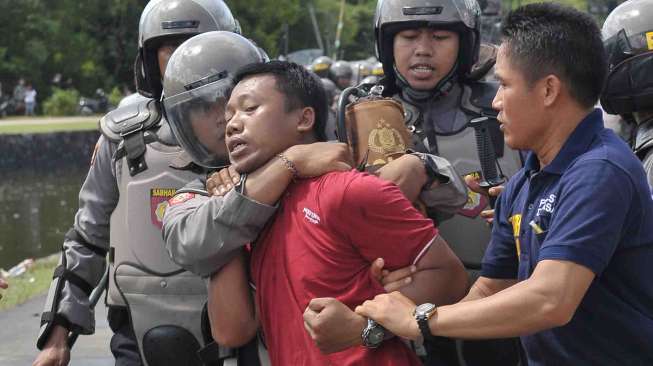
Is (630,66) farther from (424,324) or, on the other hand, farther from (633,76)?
(424,324)

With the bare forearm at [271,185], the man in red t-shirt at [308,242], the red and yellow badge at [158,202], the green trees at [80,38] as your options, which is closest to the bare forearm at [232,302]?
A: the man in red t-shirt at [308,242]

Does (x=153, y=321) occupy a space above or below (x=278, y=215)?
below

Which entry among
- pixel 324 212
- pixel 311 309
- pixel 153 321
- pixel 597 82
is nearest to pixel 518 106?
pixel 597 82

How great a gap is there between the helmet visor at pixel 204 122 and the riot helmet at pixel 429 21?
89 centimetres

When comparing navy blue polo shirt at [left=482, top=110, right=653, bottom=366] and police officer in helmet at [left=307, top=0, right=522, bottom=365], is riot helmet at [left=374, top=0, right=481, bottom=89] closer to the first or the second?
police officer in helmet at [left=307, top=0, right=522, bottom=365]

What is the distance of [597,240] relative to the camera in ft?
7.39

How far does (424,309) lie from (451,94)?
5.54ft

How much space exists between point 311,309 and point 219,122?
1.00 meters

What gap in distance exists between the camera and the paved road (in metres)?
6.38

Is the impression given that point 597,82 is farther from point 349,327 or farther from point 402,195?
point 349,327

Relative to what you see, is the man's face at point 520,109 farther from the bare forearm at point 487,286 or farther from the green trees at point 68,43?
the green trees at point 68,43

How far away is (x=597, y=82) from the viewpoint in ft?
8.03

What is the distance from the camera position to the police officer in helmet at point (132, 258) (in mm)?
3580

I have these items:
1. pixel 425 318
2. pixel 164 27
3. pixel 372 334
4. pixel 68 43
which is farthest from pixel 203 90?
pixel 68 43
